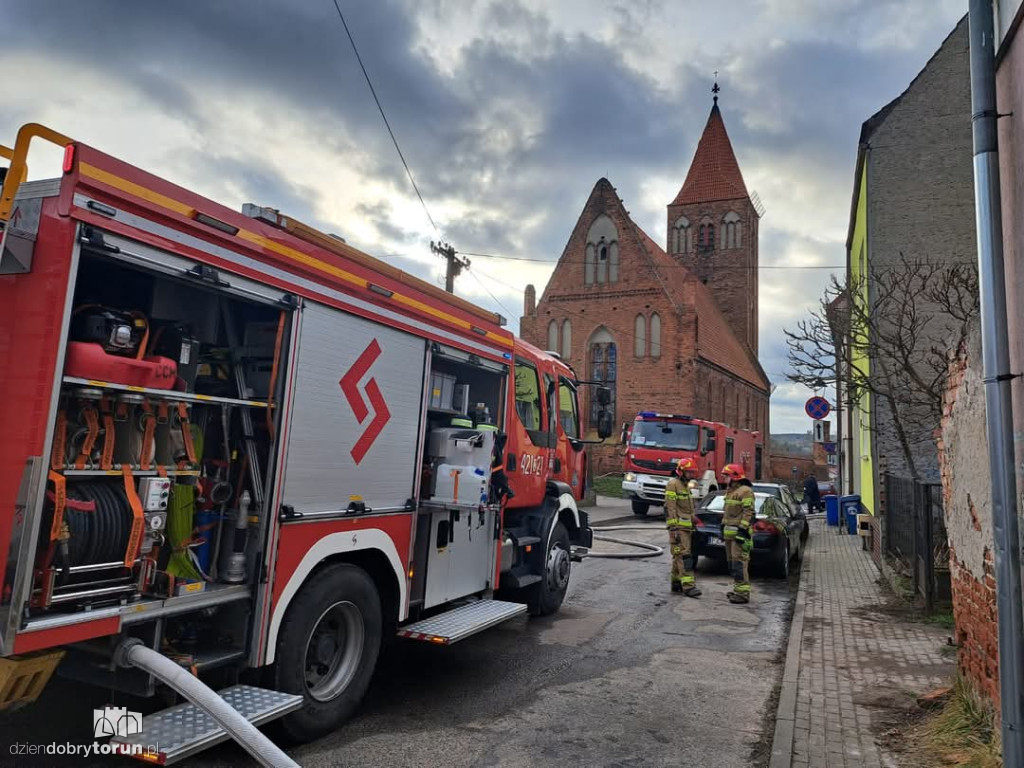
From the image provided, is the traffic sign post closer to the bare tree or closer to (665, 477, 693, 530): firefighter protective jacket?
the bare tree

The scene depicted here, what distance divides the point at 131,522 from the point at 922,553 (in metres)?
8.06

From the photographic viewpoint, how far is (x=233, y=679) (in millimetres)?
3840

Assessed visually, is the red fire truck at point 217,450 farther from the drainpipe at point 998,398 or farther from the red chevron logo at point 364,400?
the drainpipe at point 998,398

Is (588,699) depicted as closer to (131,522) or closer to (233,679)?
(233,679)

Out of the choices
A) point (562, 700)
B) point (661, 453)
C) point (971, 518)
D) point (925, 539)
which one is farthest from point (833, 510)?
point (562, 700)

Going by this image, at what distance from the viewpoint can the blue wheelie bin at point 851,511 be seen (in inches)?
688

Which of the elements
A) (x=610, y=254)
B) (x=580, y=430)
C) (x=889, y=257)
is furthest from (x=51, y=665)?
(x=610, y=254)

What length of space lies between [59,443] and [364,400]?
6.02ft

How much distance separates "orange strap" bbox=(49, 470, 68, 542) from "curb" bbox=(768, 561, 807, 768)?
3748 mm

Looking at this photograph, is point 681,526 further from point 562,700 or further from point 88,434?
point 88,434

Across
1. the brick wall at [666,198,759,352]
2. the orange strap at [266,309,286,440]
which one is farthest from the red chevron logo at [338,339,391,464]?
the brick wall at [666,198,759,352]

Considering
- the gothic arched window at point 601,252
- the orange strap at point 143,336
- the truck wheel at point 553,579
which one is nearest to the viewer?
the orange strap at point 143,336

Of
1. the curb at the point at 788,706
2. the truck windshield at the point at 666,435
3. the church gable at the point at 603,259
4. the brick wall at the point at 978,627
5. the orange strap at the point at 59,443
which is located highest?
the church gable at the point at 603,259

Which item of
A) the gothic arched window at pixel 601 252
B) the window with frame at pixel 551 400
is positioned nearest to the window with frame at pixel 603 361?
the gothic arched window at pixel 601 252
